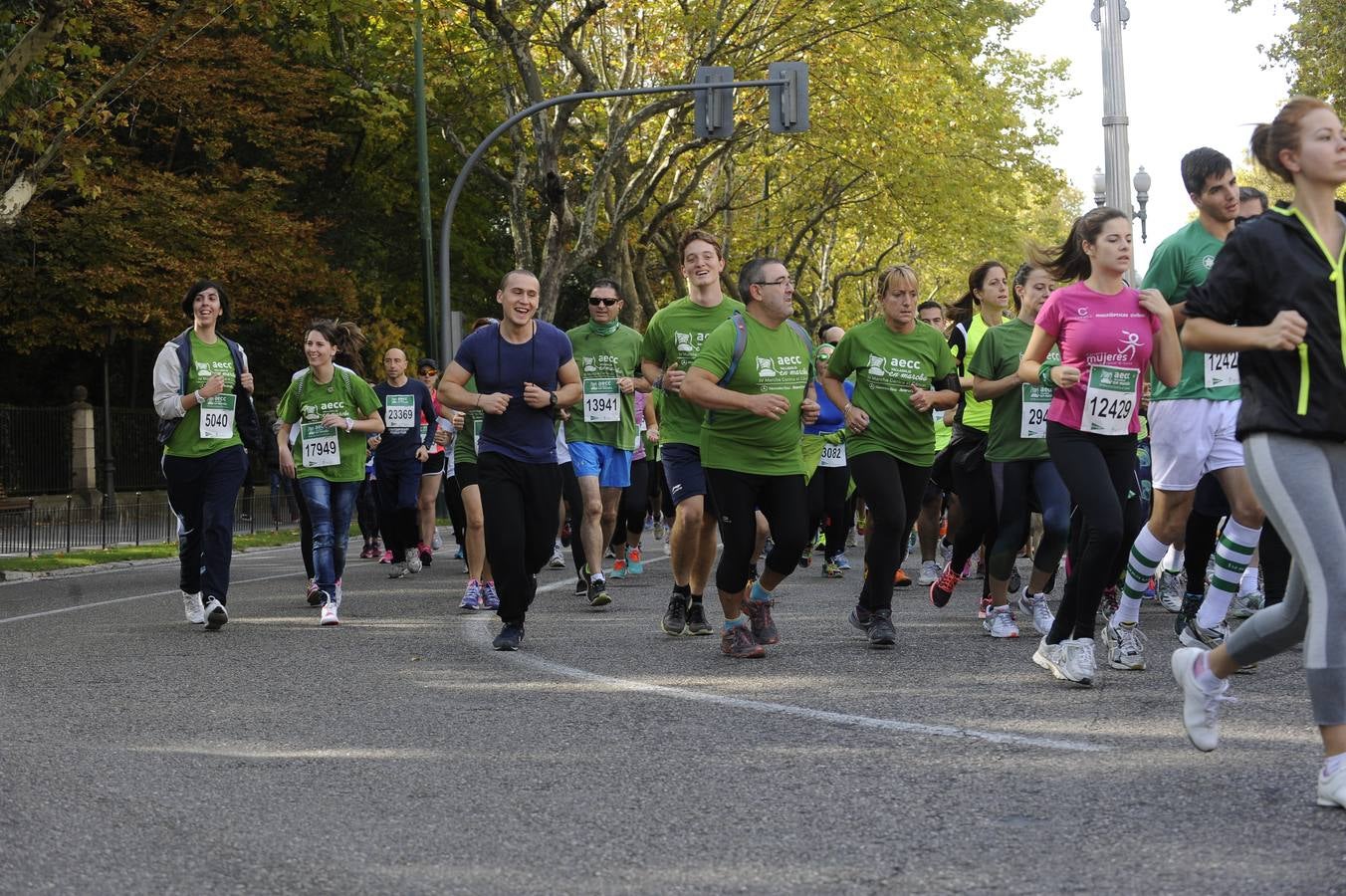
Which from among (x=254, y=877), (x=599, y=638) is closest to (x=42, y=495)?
(x=599, y=638)

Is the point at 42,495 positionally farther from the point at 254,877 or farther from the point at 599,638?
the point at 254,877

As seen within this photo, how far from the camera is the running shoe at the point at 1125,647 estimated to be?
8047 mm

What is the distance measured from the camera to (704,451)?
8.95 metres

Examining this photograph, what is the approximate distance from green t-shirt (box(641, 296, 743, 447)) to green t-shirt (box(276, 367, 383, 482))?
2.56m

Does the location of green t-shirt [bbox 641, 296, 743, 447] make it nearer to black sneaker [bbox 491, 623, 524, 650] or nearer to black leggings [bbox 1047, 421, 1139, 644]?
black sneaker [bbox 491, 623, 524, 650]

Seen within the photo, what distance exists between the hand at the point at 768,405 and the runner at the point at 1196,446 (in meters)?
1.68

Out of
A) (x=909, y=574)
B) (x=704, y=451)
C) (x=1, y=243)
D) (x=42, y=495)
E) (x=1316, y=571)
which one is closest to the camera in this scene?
(x=1316, y=571)

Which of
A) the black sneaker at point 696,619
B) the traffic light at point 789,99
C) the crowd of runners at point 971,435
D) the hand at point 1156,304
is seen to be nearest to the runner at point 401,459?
the crowd of runners at point 971,435

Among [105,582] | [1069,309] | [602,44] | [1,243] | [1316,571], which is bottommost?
[105,582]

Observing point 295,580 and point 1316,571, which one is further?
point 295,580

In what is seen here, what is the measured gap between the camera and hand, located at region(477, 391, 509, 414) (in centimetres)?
932

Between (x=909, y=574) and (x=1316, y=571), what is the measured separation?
32.7ft

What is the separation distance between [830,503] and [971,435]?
3469 mm

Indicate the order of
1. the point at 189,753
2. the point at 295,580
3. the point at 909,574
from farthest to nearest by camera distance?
the point at 295,580 < the point at 909,574 < the point at 189,753
